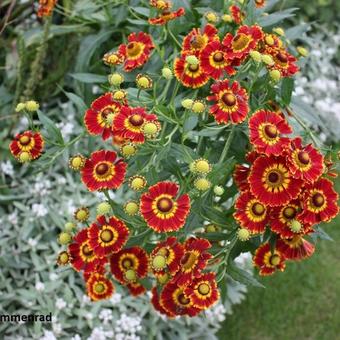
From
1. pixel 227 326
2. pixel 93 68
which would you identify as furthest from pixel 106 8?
pixel 227 326

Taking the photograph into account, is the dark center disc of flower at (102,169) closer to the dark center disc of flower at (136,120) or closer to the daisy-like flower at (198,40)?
the dark center disc of flower at (136,120)

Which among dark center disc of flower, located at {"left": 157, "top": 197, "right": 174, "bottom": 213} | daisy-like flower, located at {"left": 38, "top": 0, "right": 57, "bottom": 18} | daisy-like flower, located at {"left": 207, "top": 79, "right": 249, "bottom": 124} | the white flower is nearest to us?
dark center disc of flower, located at {"left": 157, "top": 197, "right": 174, "bottom": 213}

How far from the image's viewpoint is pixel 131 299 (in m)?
2.33

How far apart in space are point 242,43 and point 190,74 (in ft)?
0.52

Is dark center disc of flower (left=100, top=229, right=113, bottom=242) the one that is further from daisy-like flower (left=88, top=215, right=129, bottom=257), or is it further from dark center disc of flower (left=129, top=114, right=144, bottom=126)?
dark center disc of flower (left=129, top=114, right=144, bottom=126)

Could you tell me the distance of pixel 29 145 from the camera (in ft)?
5.07

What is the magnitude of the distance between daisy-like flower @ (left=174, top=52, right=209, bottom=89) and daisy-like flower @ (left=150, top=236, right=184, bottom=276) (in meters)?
0.43

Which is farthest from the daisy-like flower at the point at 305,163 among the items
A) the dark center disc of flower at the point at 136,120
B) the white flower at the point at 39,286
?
the white flower at the point at 39,286

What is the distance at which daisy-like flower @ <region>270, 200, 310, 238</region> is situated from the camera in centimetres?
142

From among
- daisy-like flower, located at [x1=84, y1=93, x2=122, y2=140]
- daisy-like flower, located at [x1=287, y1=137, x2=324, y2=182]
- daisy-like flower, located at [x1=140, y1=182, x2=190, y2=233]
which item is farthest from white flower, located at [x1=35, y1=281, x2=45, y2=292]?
daisy-like flower, located at [x1=287, y1=137, x2=324, y2=182]

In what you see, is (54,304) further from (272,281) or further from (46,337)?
(272,281)

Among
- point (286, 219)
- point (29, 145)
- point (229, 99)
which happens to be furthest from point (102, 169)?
point (286, 219)

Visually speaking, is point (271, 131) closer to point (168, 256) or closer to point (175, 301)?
point (168, 256)

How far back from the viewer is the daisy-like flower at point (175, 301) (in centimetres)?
152
